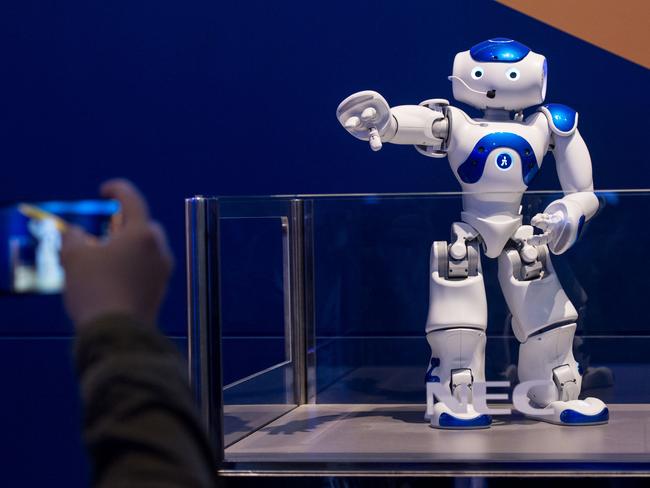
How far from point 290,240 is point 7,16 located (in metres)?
1.56

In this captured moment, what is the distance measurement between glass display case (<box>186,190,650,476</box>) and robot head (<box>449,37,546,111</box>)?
0.30 metres

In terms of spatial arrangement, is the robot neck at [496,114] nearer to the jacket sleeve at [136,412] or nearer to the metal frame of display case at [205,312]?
the metal frame of display case at [205,312]

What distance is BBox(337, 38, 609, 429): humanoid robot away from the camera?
2693 millimetres

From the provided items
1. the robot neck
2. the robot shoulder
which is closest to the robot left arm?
the robot shoulder

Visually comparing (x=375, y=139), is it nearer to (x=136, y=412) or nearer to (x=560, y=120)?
(x=560, y=120)

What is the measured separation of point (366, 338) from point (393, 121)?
56 centimetres

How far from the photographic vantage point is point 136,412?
0.66m

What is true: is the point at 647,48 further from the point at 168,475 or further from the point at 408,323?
the point at 168,475

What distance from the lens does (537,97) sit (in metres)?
2.84

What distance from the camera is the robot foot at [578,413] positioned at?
2.68 metres

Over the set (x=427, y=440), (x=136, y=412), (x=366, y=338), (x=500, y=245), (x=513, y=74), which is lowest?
(x=427, y=440)

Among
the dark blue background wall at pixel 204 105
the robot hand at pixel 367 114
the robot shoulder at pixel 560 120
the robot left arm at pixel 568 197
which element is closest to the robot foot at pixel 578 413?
the robot left arm at pixel 568 197

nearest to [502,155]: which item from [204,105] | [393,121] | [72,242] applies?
[393,121]

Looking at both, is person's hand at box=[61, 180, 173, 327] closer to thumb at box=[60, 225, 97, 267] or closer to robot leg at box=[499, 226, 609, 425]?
thumb at box=[60, 225, 97, 267]
